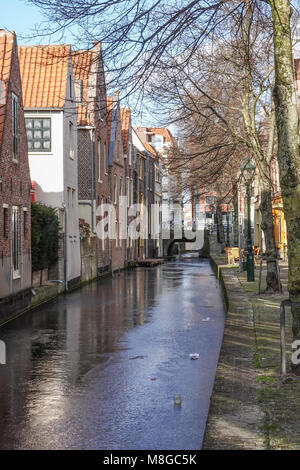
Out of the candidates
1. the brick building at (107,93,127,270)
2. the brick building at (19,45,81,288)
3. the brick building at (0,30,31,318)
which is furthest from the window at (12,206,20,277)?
the brick building at (107,93,127,270)

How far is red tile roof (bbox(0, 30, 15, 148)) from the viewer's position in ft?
55.2

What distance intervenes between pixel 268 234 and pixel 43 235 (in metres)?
7.26

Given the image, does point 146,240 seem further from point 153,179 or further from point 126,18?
point 126,18

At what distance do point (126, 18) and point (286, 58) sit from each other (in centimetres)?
221

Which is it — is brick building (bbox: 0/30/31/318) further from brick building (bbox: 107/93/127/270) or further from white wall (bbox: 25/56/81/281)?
brick building (bbox: 107/93/127/270)

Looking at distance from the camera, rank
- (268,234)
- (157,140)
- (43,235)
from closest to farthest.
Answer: (268,234) < (43,235) < (157,140)

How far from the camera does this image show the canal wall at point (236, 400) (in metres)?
5.35

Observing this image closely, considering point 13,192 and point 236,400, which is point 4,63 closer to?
point 13,192

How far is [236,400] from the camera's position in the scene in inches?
261

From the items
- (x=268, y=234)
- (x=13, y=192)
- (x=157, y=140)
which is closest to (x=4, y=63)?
(x=13, y=192)

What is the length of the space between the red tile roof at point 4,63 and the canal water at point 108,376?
527cm

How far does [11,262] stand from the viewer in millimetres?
17078

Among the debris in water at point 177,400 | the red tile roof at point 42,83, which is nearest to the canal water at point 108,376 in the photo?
the debris in water at point 177,400

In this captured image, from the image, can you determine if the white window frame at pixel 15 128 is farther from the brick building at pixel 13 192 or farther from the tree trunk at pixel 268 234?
the tree trunk at pixel 268 234
